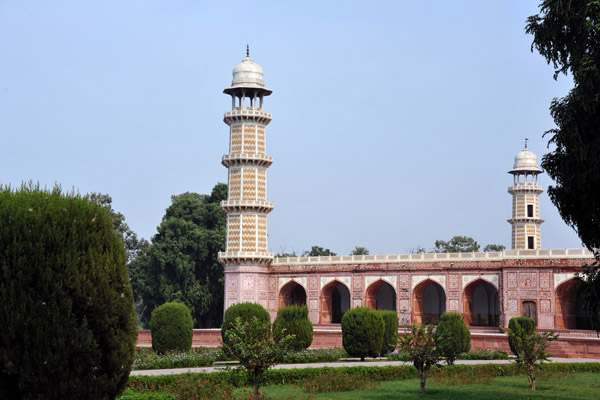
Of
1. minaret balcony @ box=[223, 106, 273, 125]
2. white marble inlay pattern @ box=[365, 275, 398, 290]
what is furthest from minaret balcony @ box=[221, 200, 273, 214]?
white marble inlay pattern @ box=[365, 275, 398, 290]

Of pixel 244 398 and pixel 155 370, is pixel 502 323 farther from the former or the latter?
pixel 244 398

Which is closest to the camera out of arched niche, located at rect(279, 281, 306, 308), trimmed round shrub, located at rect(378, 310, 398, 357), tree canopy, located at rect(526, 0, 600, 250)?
tree canopy, located at rect(526, 0, 600, 250)

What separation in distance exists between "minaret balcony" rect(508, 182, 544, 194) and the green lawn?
1089 inches

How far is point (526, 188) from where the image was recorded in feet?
152

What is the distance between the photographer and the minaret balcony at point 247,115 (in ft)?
126

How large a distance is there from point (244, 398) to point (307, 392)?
2.40 metres

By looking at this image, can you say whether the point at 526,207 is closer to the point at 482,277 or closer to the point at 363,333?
the point at 482,277

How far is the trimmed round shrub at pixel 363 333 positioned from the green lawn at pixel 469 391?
4.62 metres

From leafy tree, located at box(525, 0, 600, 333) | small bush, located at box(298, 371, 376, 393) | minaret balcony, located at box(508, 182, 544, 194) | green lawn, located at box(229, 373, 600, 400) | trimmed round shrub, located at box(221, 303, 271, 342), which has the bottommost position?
green lawn, located at box(229, 373, 600, 400)

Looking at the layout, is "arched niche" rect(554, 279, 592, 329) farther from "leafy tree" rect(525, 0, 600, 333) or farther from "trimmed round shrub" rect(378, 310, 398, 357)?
"leafy tree" rect(525, 0, 600, 333)

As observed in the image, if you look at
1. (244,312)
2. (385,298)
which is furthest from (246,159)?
(244,312)

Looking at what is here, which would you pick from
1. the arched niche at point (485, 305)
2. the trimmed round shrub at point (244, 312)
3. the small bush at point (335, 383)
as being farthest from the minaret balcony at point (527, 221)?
the small bush at point (335, 383)

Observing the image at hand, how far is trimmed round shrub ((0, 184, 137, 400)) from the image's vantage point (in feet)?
28.5

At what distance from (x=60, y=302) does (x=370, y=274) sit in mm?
31220
